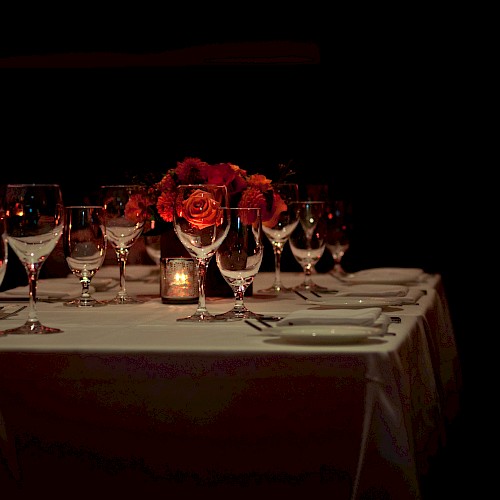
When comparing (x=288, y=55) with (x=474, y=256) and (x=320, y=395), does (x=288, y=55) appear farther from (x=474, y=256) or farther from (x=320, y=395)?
(x=320, y=395)

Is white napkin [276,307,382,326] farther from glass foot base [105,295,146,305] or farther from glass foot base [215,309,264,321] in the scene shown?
glass foot base [105,295,146,305]

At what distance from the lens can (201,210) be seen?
209cm

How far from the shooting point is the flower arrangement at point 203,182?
102 inches

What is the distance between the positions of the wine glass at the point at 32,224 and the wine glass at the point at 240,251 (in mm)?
353

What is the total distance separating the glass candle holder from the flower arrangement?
0.37 ft

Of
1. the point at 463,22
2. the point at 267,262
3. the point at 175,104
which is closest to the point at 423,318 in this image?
the point at 267,262

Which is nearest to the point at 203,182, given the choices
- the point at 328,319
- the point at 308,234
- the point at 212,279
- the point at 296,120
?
the point at 212,279

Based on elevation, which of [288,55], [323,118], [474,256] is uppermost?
[288,55]

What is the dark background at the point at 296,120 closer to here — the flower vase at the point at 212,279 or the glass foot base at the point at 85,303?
the flower vase at the point at 212,279

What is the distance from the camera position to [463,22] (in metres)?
6.10

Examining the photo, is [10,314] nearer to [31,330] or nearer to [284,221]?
[31,330]

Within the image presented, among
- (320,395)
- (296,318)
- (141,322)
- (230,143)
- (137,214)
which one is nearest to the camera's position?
(320,395)

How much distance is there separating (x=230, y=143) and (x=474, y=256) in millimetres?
1942

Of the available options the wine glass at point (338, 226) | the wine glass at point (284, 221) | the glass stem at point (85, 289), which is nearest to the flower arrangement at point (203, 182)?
the wine glass at point (284, 221)
